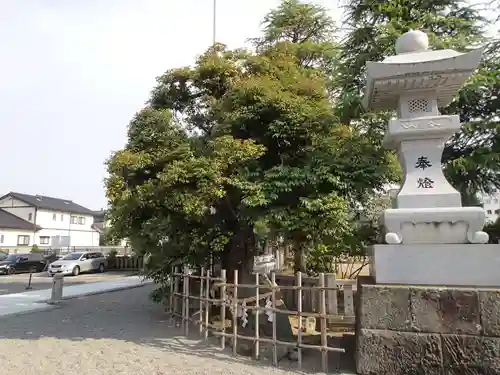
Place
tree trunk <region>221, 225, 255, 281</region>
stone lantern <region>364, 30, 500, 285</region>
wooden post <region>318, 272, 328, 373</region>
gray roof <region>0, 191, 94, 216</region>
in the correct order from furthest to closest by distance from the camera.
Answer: gray roof <region>0, 191, 94, 216</region> → tree trunk <region>221, 225, 255, 281</region> → wooden post <region>318, 272, 328, 373</region> → stone lantern <region>364, 30, 500, 285</region>

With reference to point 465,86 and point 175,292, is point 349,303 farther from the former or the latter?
point 465,86

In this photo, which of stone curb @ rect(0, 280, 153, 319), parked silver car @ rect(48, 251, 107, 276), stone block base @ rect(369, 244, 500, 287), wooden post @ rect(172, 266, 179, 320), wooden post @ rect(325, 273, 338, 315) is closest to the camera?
stone block base @ rect(369, 244, 500, 287)

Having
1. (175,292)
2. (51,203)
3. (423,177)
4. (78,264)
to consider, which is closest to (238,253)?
(175,292)

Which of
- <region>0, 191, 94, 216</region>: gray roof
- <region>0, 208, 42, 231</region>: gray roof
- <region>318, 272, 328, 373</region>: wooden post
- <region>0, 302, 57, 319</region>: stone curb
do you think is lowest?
<region>0, 302, 57, 319</region>: stone curb

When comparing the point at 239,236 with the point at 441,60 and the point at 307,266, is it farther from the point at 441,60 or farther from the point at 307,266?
the point at 441,60

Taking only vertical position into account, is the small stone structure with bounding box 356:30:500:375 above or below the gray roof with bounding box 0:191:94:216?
below

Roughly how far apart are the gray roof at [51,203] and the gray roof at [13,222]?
Result: 2.09m

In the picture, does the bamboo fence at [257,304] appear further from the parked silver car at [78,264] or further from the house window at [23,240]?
the house window at [23,240]

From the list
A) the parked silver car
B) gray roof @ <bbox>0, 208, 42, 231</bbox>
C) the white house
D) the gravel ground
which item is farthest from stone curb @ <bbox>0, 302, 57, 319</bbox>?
gray roof @ <bbox>0, 208, 42, 231</bbox>

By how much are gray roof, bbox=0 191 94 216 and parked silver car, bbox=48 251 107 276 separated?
1727 cm

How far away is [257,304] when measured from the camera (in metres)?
5.78

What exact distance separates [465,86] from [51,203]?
4126 centimetres

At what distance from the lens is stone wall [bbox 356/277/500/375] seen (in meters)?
4.54

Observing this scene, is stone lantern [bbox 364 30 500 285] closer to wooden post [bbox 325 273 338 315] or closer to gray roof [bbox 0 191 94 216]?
wooden post [bbox 325 273 338 315]
